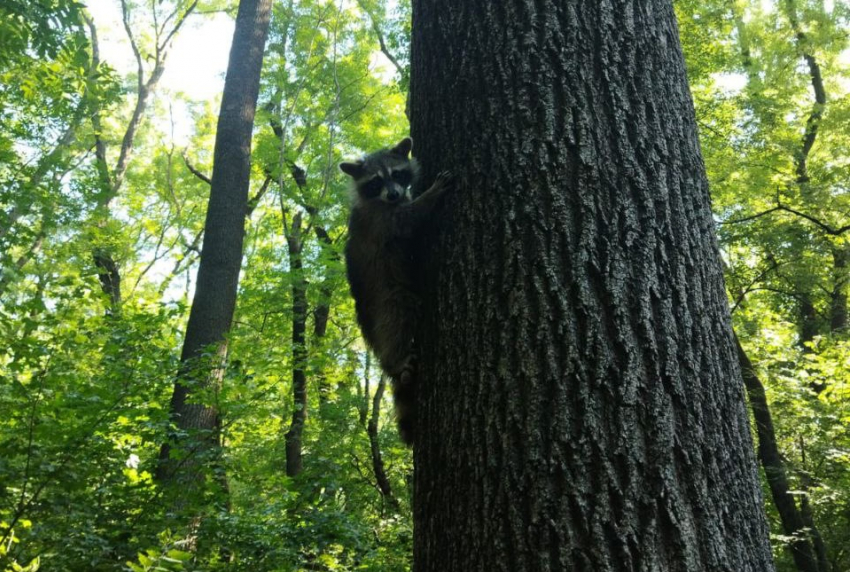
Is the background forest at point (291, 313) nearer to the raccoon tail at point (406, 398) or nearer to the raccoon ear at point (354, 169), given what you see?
the raccoon tail at point (406, 398)

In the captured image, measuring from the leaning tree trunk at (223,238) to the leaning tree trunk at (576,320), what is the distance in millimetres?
3998

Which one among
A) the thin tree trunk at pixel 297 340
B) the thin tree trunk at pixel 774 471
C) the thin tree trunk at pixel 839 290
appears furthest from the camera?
the thin tree trunk at pixel 839 290

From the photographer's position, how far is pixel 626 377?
4.83 ft

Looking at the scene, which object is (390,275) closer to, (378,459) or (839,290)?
(378,459)

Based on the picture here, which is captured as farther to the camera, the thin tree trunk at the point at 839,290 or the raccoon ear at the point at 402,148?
the thin tree trunk at the point at 839,290

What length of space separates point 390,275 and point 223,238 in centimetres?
497

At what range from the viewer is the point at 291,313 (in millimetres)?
12312

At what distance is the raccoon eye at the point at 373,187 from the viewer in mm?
4344

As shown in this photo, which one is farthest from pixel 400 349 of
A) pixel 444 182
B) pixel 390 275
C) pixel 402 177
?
pixel 402 177

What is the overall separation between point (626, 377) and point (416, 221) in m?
1.33

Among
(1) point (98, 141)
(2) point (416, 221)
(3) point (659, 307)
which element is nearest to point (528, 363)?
(3) point (659, 307)

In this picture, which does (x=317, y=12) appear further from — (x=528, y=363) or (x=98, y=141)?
(x=528, y=363)

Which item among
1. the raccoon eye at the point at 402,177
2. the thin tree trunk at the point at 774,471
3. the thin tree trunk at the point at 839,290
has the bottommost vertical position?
the thin tree trunk at the point at 774,471

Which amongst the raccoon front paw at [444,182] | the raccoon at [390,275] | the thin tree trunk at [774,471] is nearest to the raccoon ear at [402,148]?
the raccoon at [390,275]
